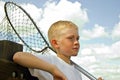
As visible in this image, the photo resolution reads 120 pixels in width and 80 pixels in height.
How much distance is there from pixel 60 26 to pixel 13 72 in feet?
2.78

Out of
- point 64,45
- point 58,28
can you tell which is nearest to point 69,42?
point 64,45

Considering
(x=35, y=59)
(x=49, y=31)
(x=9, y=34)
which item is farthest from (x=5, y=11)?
(x=35, y=59)

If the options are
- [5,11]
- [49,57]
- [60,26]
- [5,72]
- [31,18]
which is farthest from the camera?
[5,11]

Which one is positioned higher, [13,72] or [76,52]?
[76,52]

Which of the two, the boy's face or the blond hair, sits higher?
the blond hair

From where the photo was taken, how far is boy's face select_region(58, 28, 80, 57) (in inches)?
111

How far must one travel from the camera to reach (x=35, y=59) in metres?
2.27

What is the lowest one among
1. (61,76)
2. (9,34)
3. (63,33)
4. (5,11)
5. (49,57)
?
(61,76)

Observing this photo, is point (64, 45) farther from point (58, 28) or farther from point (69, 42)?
point (58, 28)

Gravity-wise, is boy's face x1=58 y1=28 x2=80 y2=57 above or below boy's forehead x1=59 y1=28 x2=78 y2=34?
below

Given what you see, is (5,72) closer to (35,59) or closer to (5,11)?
(35,59)

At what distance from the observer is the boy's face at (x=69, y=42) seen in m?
2.81

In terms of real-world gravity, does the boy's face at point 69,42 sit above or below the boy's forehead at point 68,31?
below

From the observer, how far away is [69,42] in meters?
2.82
